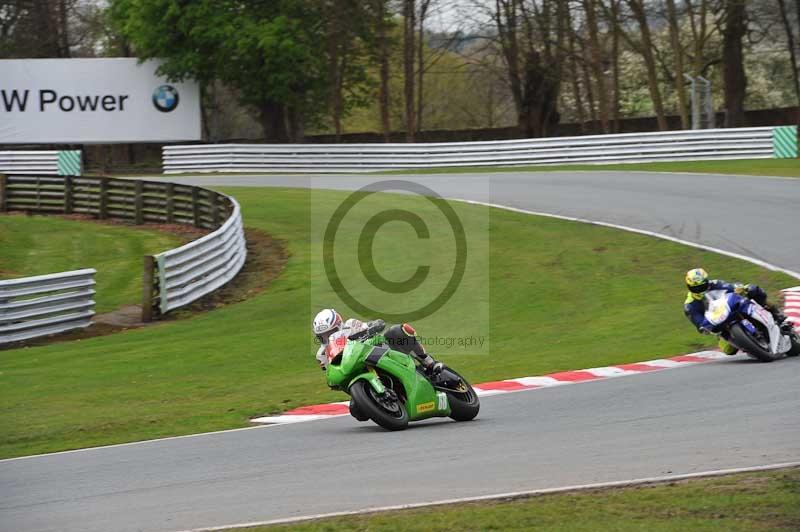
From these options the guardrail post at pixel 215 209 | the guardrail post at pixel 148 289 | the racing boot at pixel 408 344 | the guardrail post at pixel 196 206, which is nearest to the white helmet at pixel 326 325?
the racing boot at pixel 408 344

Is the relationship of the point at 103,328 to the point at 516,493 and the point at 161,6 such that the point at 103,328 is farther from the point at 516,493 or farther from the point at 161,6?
the point at 161,6

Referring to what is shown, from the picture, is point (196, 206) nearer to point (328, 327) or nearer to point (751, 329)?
point (751, 329)

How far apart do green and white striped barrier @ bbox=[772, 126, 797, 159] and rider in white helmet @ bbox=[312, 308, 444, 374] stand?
86.8 ft

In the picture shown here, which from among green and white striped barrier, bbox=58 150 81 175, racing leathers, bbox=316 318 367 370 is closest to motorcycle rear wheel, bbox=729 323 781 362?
racing leathers, bbox=316 318 367 370

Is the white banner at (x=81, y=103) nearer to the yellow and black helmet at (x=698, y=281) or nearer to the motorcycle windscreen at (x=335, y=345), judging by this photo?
the yellow and black helmet at (x=698, y=281)

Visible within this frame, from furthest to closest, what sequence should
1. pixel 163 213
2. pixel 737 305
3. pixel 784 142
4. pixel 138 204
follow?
pixel 784 142, pixel 138 204, pixel 163 213, pixel 737 305

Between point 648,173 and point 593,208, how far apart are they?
6.66 m

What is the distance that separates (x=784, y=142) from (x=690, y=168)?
150 inches

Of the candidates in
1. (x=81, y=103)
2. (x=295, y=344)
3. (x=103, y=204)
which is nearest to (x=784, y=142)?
(x=103, y=204)

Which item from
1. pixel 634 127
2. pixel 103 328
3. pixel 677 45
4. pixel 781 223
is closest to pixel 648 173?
pixel 781 223

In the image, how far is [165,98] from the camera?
49906mm

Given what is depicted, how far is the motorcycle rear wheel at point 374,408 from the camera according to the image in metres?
9.66

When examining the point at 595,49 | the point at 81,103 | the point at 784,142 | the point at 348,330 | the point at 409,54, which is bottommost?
the point at 348,330

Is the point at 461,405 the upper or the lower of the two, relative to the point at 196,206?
lower
